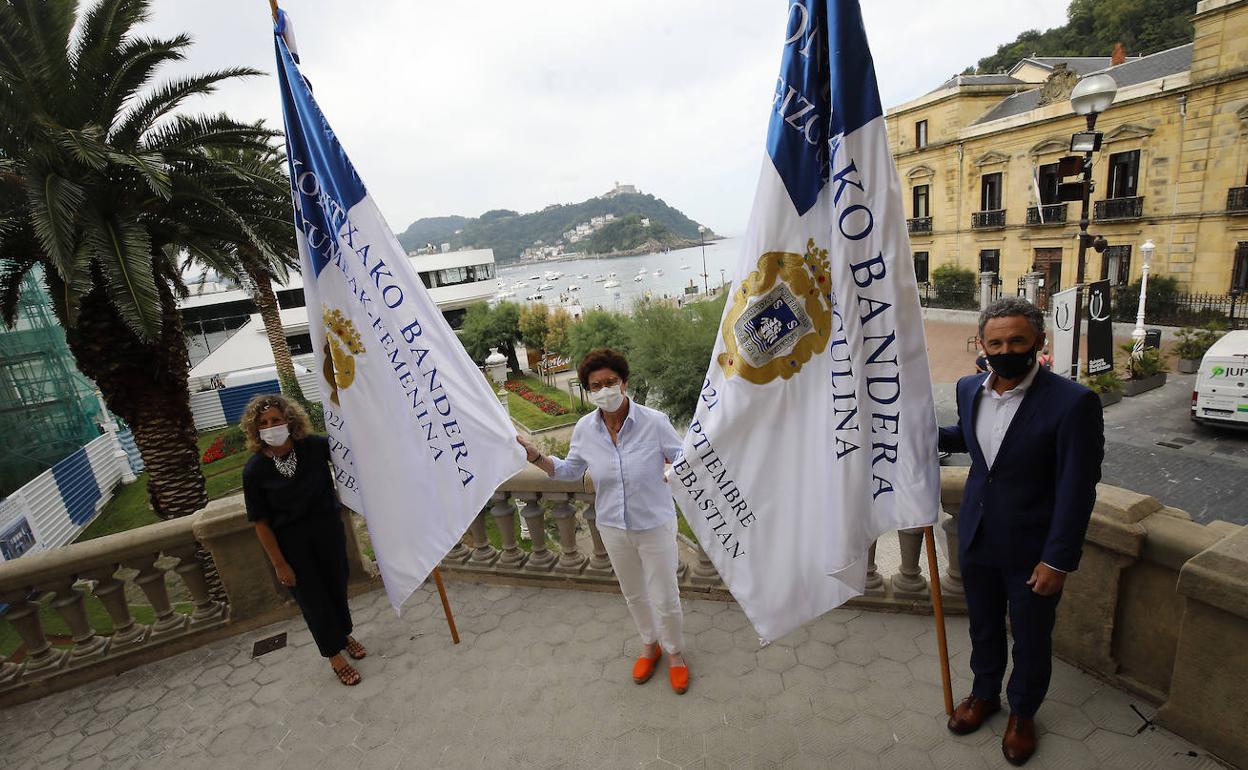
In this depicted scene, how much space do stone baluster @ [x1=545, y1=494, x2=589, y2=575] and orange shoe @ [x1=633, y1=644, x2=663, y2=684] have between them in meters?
1.08

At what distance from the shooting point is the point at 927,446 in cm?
262

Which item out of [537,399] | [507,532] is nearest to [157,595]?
[507,532]

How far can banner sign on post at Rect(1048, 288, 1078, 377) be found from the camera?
11.2m

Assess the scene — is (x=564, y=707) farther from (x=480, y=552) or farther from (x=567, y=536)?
(x=480, y=552)

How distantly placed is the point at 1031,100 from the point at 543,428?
26904mm

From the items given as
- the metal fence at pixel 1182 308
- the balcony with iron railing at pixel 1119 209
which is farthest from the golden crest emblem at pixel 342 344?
the balcony with iron railing at pixel 1119 209

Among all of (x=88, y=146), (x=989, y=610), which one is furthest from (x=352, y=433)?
(x=88, y=146)

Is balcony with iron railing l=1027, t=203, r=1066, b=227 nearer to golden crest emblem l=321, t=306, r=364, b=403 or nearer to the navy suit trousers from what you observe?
the navy suit trousers

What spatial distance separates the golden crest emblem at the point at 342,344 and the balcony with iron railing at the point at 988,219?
32.4 m

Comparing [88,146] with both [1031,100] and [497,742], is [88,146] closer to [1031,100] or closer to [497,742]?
[497,742]

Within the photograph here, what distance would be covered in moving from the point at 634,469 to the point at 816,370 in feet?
3.64

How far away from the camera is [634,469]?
324 centimetres

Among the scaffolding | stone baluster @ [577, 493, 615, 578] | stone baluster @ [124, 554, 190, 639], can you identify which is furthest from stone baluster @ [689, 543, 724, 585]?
the scaffolding

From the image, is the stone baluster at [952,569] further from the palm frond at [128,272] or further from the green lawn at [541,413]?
the green lawn at [541,413]
